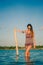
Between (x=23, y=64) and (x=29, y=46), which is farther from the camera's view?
(x=29, y=46)

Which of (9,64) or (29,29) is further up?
(29,29)

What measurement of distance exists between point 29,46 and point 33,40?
19 centimetres

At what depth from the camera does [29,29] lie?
221 inches

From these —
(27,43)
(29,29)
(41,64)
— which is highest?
(29,29)

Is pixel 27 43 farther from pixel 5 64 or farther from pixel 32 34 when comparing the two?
pixel 5 64

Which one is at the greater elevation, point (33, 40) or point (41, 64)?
point (33, 40)

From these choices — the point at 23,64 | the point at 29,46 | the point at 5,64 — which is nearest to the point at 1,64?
the point at 5,64

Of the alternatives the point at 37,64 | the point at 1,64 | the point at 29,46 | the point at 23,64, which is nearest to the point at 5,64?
the point at 1,64

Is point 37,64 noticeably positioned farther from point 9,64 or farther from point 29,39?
point 29,39

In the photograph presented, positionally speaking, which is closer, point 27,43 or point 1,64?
point 1,64

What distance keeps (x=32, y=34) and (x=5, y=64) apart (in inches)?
67.6

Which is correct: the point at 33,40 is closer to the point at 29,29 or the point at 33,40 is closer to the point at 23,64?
the point at 29,29

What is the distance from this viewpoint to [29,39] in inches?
220

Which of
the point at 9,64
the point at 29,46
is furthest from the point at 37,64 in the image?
the point at 29,46
